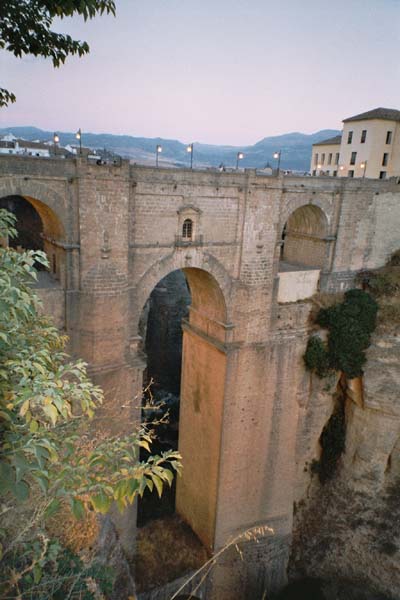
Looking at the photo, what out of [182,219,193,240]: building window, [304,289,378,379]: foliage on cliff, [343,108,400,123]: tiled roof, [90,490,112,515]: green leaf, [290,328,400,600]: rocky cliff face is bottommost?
[290,328,400,600]: rocky cliff face

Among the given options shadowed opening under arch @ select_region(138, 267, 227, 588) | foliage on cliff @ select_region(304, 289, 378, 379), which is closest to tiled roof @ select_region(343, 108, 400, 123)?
foliage on cliff @ select_region(304, 289, 378, 379)

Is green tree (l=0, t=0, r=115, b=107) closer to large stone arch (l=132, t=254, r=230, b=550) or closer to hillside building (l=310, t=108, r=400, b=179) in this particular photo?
large stone arch (l=132, t=254, r=230, b=550)

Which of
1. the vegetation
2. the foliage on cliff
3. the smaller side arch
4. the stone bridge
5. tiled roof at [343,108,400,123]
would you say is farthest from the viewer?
tiled roof at [343,108,400,123]

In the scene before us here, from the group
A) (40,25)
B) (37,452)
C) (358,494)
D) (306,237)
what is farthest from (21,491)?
(358,494)

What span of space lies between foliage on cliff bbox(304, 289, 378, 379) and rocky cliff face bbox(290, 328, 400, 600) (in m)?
0.55

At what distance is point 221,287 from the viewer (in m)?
14.9

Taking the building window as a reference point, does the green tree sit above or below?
above

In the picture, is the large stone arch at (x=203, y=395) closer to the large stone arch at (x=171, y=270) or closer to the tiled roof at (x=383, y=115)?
the large stone arch at (x=171, y=270)

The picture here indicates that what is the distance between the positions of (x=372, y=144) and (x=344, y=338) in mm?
26070

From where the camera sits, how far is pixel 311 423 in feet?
60.3

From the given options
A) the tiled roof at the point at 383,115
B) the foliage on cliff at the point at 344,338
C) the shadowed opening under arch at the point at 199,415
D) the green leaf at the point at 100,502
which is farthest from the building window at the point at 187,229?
the tiled roof at the point at 383,115

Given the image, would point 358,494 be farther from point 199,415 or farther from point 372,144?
point 372,144

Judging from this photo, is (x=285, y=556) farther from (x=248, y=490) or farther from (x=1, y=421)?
(x=1, y=421)

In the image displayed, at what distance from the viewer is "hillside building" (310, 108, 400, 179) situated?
3694 cm
